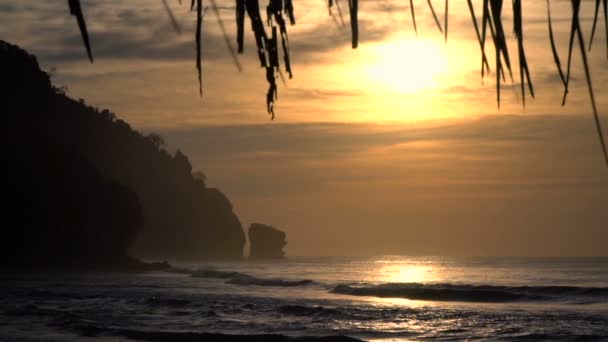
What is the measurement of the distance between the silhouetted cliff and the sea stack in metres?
2.77

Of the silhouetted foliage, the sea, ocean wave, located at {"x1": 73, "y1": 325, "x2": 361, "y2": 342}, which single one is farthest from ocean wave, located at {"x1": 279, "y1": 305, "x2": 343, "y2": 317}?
the silhouetted foliage

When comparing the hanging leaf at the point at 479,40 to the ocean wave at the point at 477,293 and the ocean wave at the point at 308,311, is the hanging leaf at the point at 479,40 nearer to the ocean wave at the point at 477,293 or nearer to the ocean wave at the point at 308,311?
the ocean wave at the point at 308,311

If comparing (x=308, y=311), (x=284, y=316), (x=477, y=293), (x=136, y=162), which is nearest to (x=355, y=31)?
(x=284, y=316)

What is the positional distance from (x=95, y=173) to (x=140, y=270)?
7.38 metres

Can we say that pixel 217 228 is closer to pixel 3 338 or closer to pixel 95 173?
pixel 95 173

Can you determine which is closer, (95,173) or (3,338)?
(3,338)

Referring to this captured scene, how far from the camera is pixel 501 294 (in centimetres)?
3791

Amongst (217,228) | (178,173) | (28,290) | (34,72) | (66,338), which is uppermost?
(34,72)

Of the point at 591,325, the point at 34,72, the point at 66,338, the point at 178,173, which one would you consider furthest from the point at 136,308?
the point at 178,173

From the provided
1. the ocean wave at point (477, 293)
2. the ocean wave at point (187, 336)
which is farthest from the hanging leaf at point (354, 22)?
the ocean wave at point (477, 293)

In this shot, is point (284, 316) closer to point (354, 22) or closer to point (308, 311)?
point (308, 311)

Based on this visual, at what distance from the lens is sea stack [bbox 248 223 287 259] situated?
467 feet

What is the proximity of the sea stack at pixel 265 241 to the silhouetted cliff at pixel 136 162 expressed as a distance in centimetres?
277

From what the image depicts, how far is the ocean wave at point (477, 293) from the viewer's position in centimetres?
3653
